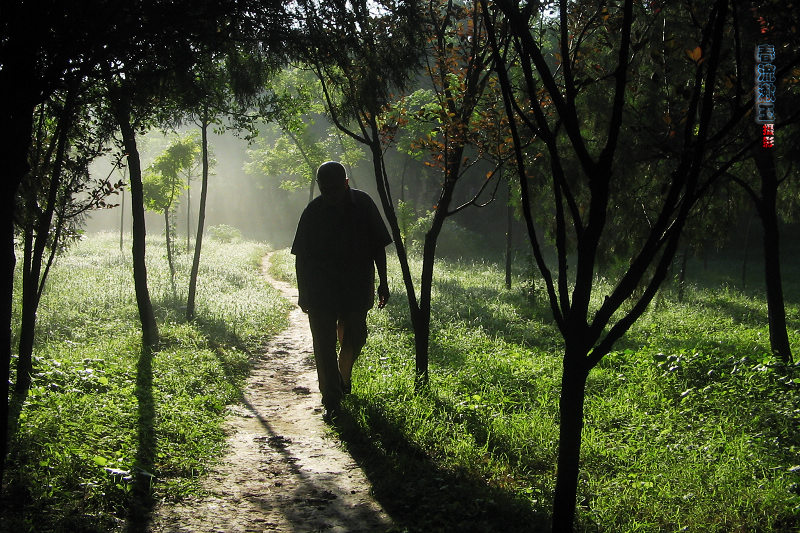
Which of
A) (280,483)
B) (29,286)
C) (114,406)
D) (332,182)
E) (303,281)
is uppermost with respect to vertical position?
(332,182)

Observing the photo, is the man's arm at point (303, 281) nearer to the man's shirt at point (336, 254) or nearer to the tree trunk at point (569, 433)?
the man's shirt at point (336, 254)

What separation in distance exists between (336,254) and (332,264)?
0.10 metres

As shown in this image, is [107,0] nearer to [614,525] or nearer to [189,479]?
[189,479]

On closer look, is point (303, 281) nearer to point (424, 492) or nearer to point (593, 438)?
point (424, 492)

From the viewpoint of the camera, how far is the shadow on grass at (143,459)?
Result: 3527 mm

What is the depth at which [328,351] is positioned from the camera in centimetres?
555

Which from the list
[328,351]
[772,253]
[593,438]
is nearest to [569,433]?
[593,438]

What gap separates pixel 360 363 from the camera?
7.60m

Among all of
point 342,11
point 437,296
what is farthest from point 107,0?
point 437,296

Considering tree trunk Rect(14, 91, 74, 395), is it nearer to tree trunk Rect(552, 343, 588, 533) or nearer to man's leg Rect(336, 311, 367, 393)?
man's leg Rect(336, 311, 367, 393)

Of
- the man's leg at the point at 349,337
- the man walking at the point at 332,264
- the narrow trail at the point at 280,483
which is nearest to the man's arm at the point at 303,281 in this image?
the man walking at the point at 332,264

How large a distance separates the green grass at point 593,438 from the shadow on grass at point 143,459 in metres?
1.47

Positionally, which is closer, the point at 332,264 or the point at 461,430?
the point at 461,430

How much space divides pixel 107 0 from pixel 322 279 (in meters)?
2.81
